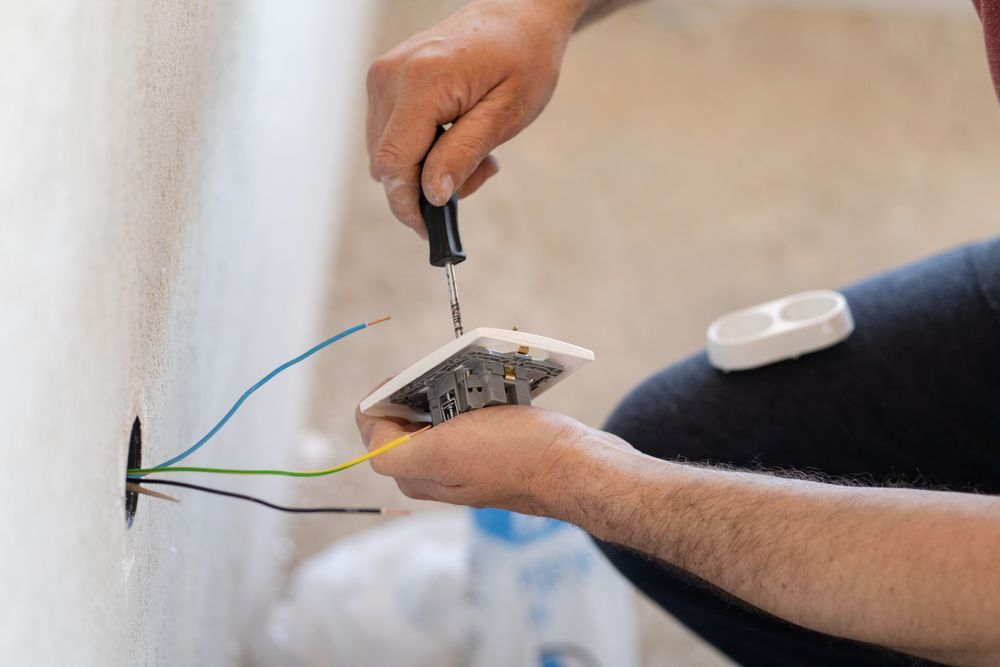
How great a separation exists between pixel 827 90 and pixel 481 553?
158 centimetres

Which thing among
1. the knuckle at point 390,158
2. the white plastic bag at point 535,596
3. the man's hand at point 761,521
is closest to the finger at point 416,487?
the man's hand at point 761,521

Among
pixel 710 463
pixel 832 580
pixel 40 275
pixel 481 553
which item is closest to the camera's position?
pixel 40 275

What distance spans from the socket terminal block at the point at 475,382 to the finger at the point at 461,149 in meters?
0.14

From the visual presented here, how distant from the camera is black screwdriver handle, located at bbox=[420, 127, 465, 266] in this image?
0.75 m

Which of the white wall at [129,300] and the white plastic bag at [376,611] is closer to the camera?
the white wall at [129,300]

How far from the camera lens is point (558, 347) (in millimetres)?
640

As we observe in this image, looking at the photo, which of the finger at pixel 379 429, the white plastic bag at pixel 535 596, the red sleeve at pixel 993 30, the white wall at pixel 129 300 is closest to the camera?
the white wall at pixel 129 300

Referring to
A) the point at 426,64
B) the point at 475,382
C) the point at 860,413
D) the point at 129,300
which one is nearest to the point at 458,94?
the point at 426,64

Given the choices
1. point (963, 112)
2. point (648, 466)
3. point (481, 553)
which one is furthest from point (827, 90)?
point (648, 466)

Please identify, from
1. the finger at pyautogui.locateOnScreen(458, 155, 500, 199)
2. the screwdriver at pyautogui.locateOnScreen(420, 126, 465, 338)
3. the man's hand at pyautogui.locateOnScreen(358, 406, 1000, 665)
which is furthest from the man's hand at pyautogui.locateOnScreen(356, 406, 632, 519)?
the finger at pyautogui.locateOnScreen(458, 155, 500, 199)

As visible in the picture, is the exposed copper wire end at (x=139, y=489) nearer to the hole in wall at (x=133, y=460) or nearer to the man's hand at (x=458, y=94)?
the hole in wall at (x=133, y=460)

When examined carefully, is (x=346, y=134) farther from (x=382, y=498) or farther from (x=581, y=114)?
(x=382, y=498)

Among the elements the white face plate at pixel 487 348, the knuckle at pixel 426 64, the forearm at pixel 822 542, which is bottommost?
the forearm at pixel 822 542

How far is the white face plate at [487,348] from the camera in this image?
23.7 inches
